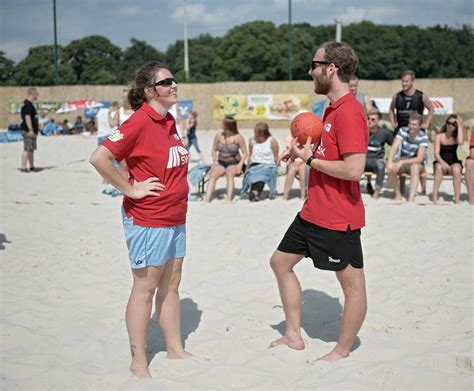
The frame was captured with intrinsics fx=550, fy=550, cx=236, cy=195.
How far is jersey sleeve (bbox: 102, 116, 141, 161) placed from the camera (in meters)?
2.89

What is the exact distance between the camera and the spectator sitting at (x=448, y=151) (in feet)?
28.5

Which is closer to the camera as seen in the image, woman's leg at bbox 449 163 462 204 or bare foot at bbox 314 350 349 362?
bare foot at bbox 314 350 349 362

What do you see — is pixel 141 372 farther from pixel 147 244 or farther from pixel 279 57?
pixel 279 57

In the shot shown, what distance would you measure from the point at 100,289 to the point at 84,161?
10.7 metres

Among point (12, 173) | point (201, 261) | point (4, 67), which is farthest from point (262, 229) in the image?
point (4, 67)

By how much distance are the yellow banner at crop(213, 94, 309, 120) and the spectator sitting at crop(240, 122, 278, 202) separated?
59.9 feet

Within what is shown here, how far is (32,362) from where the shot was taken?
3361mm

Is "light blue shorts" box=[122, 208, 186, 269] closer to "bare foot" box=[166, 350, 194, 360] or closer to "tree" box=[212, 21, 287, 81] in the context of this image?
"bare foot" box=[166, 350, 194, 360]

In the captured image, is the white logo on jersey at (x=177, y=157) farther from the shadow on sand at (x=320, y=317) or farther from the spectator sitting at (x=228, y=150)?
the spectator sitting at (x=228, y=150)

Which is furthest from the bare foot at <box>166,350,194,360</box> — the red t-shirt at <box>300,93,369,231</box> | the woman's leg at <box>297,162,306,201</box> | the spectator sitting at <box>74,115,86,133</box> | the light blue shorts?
the spectator sitting at <box>74,115,86,133</box>

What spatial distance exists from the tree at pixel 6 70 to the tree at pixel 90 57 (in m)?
18.7

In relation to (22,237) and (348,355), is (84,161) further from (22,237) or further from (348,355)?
(348,355)

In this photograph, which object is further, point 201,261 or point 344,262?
point 201,261

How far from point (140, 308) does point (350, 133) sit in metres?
1.52
